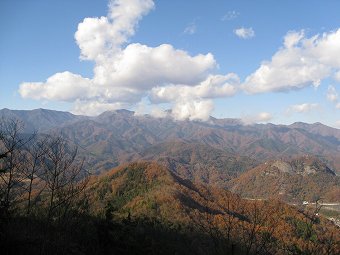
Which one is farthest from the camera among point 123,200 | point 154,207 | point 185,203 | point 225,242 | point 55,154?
point 123,200

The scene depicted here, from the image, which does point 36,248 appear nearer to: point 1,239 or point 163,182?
point 1,239

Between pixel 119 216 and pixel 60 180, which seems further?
pixel 119 216

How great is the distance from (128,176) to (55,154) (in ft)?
585

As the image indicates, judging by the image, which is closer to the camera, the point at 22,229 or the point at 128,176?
the point at 22,229

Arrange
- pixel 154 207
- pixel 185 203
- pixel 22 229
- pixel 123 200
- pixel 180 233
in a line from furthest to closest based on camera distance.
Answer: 1. pixel 123 200
2. pixel 185 203
3. pixel 154 207
4. pixel 180 233
5. pixel 22 229

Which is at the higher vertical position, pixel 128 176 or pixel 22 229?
pixel 22 229

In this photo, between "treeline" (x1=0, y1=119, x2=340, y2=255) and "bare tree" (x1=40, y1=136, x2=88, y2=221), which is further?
"bare tree" (x1=40, y1=136, x2=88, y2=221)

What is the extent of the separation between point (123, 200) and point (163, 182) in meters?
→ 25.6

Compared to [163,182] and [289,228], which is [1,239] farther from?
[163,182]

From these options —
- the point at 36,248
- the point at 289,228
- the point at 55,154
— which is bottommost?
the point at 289,228

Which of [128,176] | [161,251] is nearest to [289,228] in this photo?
[128,176]

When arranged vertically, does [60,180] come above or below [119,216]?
above

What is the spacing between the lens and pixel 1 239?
22.3 m

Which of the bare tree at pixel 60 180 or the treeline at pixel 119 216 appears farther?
the bare tree at pixel 60 180
